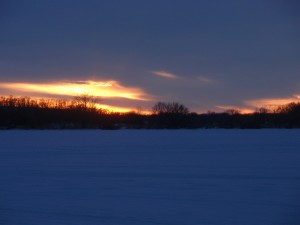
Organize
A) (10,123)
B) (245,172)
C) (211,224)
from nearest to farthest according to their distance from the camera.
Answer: (211,224), (245,172), (10,123)

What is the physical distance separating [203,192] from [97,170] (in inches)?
181

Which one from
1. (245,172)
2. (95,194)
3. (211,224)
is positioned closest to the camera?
(211,224)

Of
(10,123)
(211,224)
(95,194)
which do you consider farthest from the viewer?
(10,123)

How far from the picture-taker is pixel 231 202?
805 cm

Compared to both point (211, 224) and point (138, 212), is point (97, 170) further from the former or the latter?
point (211, 224)

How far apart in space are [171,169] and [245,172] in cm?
217

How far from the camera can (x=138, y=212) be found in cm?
729

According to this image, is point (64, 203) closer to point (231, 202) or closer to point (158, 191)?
point (158, 191)

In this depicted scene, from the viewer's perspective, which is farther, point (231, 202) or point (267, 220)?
point (231, 202)

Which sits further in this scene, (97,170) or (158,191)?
(97,170)

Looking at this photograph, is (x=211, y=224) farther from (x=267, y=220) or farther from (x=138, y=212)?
(x=138, y=212)

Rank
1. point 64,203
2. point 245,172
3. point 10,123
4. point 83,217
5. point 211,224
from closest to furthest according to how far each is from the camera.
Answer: point 211,224, point 83,217, point 64,203, point 245,172, point 10,123

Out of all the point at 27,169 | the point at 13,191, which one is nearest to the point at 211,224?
the point at 13,191

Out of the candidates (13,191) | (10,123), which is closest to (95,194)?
(13,191)
